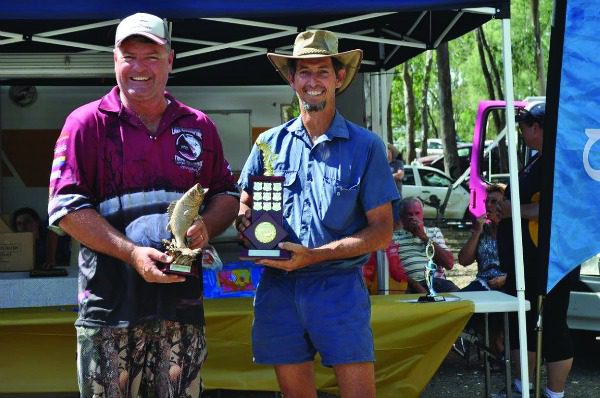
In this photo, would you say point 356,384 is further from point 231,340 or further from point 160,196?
point 231,340

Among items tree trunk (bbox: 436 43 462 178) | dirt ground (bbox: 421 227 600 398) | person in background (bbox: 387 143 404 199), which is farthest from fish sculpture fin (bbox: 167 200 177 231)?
tree trunk (bbox: 436 43 462 178)

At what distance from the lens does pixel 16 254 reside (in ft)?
19.6

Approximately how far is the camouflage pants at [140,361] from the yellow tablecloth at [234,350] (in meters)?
2.24

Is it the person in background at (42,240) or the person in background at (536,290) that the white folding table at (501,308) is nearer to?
the person in background at (536,290)

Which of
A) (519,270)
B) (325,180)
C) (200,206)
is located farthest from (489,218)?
(200,206)

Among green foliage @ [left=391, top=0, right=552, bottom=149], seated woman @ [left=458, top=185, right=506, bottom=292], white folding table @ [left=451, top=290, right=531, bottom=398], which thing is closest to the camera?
white folding table @ [left=451, top=290, right=531, bottom=398]

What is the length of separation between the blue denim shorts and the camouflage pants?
0.43m

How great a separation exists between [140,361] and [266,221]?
70 centimetres

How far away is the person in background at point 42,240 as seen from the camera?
6.91 metres

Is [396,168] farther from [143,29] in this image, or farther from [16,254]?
[143,29]

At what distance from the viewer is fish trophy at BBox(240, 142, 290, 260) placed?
341cm

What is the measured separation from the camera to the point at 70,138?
3.09 metres

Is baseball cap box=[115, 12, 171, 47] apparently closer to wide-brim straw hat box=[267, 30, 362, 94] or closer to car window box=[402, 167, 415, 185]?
wide-brim straw hat box=[267, 30, 362, 94]

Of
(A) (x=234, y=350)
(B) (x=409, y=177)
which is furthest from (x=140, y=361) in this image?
(B) (x=409, y=177)
